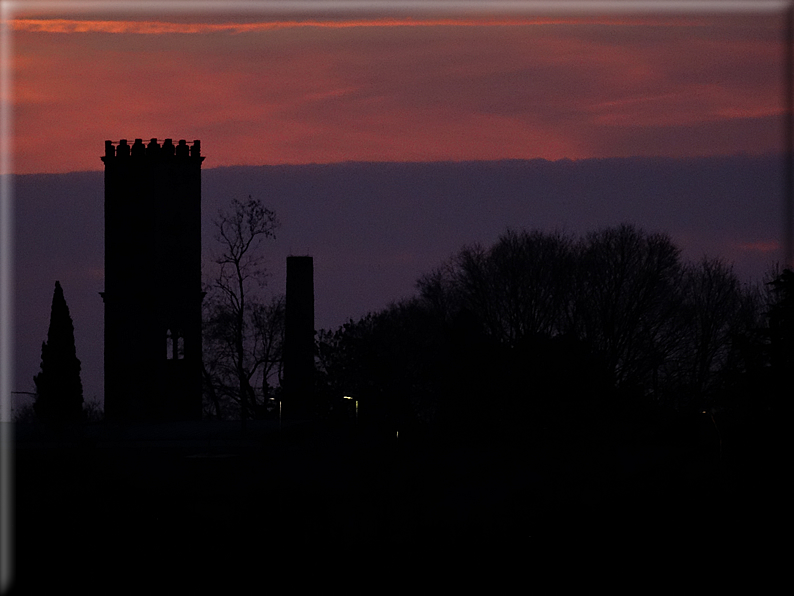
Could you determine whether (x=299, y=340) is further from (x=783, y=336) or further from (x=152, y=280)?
(x=783, y=336)

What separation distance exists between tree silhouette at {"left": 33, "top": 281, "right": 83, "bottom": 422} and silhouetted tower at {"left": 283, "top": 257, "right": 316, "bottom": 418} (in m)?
11.0

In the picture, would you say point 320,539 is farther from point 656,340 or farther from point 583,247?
point 583,247

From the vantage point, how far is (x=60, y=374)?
198ft

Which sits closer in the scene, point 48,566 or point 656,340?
point 48,566

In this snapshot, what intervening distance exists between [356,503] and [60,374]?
26.3 meters

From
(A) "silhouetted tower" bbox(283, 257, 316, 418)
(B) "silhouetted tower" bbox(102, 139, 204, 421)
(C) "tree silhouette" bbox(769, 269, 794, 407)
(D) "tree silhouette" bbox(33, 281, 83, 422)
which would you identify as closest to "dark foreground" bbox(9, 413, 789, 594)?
(C) "tree silhouette" bbox(769, 269, 794, 407)

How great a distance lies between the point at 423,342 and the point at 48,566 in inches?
1643

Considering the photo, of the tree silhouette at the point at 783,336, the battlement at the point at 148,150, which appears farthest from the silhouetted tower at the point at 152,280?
the tree silhouette at the point at 783,336

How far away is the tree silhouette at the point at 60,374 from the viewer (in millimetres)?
60594

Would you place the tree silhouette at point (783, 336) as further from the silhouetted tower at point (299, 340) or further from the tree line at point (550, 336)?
the silhouetted tower at point (299, 340)

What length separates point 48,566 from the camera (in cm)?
3086

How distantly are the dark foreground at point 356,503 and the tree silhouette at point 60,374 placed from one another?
565 centimetres

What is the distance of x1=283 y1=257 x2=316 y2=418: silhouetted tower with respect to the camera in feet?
218

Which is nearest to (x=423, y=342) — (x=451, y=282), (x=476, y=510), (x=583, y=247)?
(x=451, y=282)
